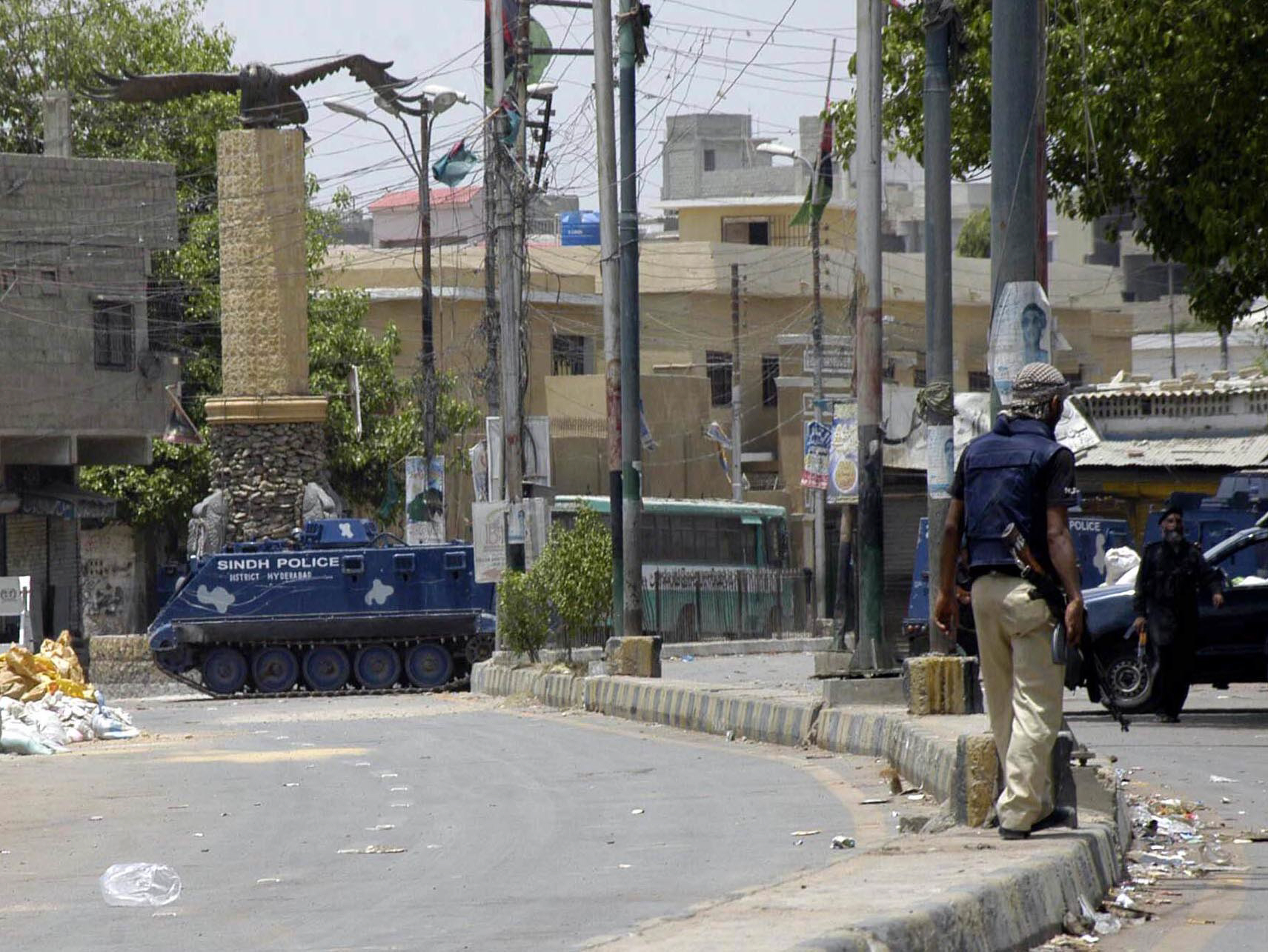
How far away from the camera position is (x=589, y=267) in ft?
198

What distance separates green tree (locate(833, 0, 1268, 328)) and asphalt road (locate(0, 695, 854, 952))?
5.77 metres

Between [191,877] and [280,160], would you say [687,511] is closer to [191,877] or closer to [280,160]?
[280,160]

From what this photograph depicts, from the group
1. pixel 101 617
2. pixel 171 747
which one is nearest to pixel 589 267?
pixel 101 617

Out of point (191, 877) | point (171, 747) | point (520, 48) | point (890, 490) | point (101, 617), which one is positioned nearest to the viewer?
point (191, 877)

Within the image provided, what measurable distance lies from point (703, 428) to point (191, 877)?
4693cm

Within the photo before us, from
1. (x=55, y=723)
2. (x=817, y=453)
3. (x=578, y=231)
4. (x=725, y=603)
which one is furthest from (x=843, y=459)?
(x=578, y=231)

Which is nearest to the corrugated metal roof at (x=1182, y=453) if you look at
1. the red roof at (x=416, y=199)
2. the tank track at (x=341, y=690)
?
the tank track at (x=341, y=690)

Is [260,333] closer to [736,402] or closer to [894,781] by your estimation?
[736,402]

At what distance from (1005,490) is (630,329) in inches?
610

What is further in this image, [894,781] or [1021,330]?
[894,781]

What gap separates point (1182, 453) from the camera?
99.8 ft

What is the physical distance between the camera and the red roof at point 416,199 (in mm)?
71625

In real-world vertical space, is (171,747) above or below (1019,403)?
below

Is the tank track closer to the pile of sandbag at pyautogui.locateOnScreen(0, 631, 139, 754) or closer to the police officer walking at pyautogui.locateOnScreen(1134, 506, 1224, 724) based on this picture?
the pile of sandbag at pyautogui.locateOnScreen(0, 631, 139, 754)
